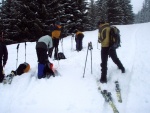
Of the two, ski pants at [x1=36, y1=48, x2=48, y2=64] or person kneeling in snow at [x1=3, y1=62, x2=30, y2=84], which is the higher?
ski pants at [x1=36, y1=48, x2=48, y2=64]

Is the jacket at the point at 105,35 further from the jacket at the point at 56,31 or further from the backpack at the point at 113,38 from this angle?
the jacket at the point at 56,31

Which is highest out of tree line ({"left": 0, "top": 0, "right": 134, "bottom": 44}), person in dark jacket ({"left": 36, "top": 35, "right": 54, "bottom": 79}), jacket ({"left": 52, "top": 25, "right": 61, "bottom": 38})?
tree line ({"left": 0, "top": 0, "right": 134, "bottom": 44})

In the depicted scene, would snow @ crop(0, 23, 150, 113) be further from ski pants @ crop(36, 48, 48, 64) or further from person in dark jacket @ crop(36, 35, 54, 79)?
ski pants @ crop(36, 48, 48, 64)

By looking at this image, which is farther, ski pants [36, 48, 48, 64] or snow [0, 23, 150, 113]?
ski pants [36, 48, 48, 64]

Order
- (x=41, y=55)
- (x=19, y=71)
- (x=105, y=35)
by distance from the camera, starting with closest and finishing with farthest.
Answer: (x=105, y=35) → (x=41, y=55) → (x=19, y=71)

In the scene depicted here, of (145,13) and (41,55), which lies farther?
(145,13)

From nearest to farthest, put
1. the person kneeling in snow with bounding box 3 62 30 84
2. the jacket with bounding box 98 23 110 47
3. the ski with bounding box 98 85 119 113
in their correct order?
the ski with bounding box 98 85 119 113 < the jacket with bounding box 98 23 110 47 < the person kneeling in snow with bounding box 3 62 30 84

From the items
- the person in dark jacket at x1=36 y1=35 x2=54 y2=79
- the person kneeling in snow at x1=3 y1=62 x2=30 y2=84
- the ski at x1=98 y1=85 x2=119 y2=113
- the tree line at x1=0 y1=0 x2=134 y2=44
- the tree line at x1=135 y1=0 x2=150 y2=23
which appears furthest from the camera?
the tree line at x1=135 y1=0 x2=150 y2=23

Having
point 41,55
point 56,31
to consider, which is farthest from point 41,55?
point 56,31

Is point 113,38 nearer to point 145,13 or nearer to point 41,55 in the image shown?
point 41,55

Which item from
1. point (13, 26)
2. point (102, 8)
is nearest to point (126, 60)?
point (13, 26)

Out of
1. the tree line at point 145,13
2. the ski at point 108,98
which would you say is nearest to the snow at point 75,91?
the ski at point 108,98

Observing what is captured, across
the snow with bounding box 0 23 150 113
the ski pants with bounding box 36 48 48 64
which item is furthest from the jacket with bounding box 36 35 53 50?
the snow with bounding box 0 23 150 113

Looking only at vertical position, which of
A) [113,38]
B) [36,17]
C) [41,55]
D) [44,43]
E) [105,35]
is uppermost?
[36,17]
